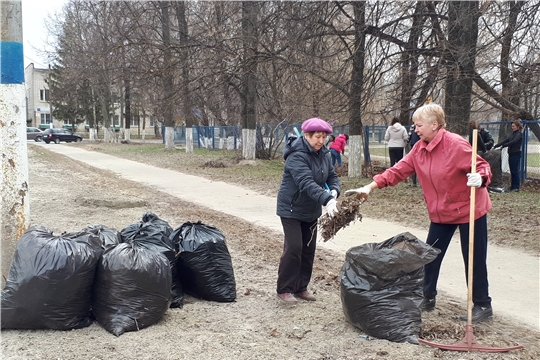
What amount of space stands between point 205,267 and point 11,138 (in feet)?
6.63

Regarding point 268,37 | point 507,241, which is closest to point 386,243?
point 507,241

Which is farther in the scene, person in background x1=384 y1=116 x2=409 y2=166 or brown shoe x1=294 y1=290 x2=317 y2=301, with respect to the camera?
person in background x1=384 y1=116 x2=409 y2=166

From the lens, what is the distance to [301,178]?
14.3ft

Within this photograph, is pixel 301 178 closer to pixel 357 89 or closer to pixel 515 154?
pixel 357 89

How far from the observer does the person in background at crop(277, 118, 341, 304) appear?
443 cm

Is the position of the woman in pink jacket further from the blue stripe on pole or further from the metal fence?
the blue stripe on pole

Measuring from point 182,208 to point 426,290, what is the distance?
20.6ft

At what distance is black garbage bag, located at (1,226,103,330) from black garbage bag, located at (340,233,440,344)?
76.9 inches

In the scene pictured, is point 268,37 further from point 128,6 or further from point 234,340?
point 234,340

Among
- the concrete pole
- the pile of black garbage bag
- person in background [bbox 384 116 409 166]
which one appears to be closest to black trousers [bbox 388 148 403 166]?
person in background [bbox 384 116 409 166]

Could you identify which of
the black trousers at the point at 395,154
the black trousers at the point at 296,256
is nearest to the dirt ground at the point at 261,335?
the black trousers at the point at 296,256

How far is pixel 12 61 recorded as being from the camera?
4.54m

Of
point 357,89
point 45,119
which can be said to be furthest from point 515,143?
point 45,119

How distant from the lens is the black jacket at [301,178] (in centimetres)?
440
